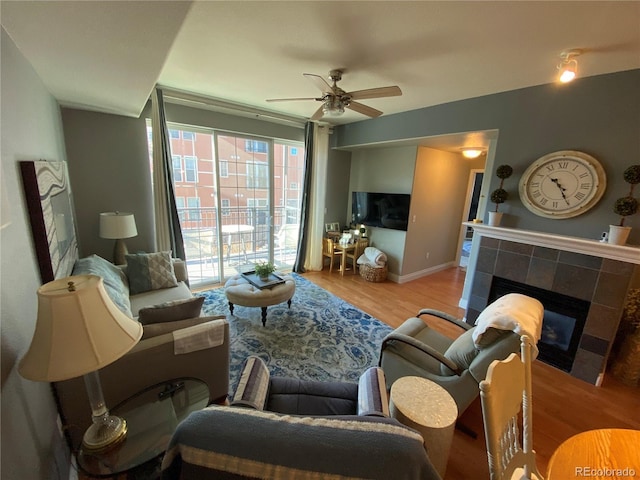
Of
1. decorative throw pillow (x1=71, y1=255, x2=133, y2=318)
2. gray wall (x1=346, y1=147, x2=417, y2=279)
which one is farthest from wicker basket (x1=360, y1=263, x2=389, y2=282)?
decorative throw pillow (x1=71, y1=255, x2=133, y2=318)

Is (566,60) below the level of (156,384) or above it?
above

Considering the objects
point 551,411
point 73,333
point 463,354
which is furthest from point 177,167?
point 551,411

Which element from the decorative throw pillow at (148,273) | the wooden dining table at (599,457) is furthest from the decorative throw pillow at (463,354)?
the decorative throw pillow at (148,273)

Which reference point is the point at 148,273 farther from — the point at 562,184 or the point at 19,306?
the point at 562,184

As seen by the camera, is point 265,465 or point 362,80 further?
point 362,80

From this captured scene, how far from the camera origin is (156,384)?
5.05 feet

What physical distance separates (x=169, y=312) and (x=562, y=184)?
354cm

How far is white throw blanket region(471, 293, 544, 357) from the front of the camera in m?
1.43

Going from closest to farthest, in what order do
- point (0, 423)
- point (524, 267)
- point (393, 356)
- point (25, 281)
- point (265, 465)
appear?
point (265, 465), point (0, 423), point (25, 281), point (393, 356), point (524, 267)

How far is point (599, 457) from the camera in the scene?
0.92 metres

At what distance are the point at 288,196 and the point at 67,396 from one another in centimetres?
374

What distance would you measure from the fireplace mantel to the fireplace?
1.56 ft

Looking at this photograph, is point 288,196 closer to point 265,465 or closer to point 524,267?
point 524,267

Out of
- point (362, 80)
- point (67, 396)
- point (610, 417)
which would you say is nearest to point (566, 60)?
point (362, 80)
